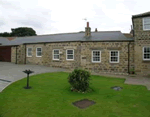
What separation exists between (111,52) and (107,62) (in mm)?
1400

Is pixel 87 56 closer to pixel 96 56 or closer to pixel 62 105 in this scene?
pixel 96 56

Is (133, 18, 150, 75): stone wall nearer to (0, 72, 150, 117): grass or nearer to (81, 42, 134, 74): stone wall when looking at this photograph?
(81, 42, 134, 74): stone wall

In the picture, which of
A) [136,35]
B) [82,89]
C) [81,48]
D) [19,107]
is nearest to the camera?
[19,107]

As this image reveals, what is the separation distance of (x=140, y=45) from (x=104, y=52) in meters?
4.27

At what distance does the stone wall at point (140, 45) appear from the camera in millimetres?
14477

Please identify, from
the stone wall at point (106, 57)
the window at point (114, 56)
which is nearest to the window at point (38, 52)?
the stone wall at point (106, 57)

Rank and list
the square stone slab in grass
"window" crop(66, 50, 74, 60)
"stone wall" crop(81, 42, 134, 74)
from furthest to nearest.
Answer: "window" crop(66, 50, 74, 60), "stone wall" crop(81, 42, 134, 74), the square stone slab in grass

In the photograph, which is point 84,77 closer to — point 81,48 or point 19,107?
point 19,107

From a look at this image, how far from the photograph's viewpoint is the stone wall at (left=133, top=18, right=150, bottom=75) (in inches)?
570

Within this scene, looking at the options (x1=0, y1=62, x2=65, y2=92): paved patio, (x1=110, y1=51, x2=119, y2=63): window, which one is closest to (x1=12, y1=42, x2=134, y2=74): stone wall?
(x1=110, y1=51, x2=119, y2=63): window

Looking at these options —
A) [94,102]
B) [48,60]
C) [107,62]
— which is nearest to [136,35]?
[107,62]

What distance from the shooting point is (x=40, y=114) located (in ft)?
16.3

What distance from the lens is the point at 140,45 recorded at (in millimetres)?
14703

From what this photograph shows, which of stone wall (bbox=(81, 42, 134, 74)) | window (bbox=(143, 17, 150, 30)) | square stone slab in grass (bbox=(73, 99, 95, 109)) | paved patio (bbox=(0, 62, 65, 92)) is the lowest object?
square stone slab in grass (bbox=(73, 99, 95, 109))
